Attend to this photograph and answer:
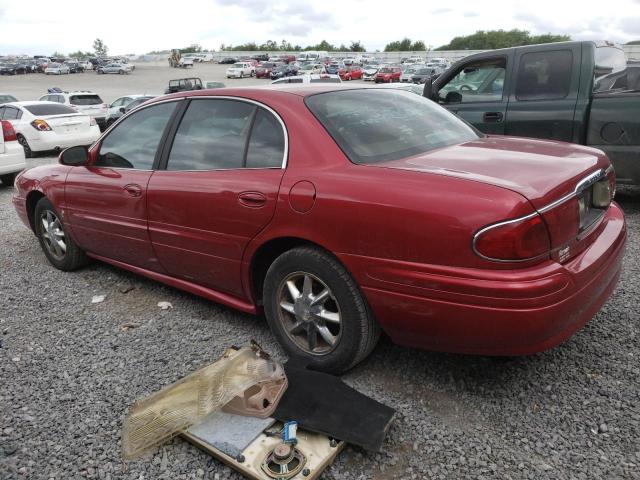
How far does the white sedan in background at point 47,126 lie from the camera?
12.9 meters

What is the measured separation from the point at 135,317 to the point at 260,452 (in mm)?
1851

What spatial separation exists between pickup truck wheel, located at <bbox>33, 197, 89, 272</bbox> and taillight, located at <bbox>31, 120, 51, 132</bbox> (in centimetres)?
922

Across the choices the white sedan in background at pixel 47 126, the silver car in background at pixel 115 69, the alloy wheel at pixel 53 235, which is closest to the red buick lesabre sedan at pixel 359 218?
the alloy wheel at pixel 53 235

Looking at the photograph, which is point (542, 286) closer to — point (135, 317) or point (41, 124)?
point (135, 317)

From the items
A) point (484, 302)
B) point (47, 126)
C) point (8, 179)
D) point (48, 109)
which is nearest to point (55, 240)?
point (484, 302)

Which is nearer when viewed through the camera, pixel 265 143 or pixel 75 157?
pixel 265 143

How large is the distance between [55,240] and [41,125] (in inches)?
380

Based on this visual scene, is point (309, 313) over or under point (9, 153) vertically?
over

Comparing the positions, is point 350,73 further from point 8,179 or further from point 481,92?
point 481,92

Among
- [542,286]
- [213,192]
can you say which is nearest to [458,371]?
[542,286]

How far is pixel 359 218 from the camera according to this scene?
250cm

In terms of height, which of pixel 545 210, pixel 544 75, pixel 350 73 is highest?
pixel 544 75

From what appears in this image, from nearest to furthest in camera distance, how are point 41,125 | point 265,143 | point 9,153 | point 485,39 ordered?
point 265,143 < point 9,153 < point 41,125 < point 485,39

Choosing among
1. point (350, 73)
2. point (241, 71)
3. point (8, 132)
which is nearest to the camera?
point (8, 132)
